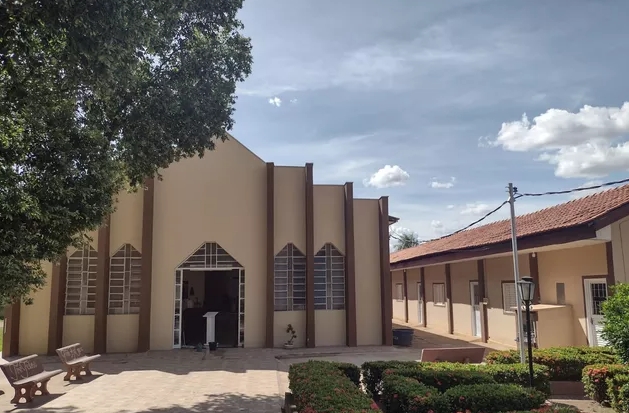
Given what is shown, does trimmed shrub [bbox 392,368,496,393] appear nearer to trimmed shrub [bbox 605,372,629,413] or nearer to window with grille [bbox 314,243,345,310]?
trimmed shrub [bbox 605,372,629,413]

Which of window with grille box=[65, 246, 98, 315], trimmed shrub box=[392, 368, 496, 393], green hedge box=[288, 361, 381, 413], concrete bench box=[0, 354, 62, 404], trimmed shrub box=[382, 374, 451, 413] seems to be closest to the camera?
green hedge box=[288, 361, 381, 413]

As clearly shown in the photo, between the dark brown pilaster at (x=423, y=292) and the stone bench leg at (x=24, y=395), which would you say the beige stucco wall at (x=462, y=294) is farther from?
the stone bench leg at (x=24, y=395)

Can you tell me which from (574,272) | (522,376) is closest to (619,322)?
(522,376)

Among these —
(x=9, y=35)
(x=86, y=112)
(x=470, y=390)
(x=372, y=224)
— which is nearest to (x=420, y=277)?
(x=372, y=224)

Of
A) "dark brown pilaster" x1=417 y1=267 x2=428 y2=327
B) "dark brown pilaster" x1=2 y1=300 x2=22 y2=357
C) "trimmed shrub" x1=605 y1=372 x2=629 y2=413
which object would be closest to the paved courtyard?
"trimmed shrub" x1=605 y1=372 x2=629 y2=413

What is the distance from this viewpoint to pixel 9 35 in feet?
18.6

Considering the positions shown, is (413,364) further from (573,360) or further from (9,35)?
(9,35)

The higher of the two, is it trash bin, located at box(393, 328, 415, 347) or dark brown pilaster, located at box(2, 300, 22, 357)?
dark brown pilaster, located at box(2, 300, 22, 357)

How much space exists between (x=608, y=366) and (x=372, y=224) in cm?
859

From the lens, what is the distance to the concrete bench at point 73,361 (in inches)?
402

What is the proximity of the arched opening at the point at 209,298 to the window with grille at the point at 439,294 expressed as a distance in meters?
9.10

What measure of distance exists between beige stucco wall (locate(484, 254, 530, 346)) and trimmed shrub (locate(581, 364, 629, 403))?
21.2 feet

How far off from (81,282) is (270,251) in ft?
18.7

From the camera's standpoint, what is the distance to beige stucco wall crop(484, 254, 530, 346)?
49.8 feet
